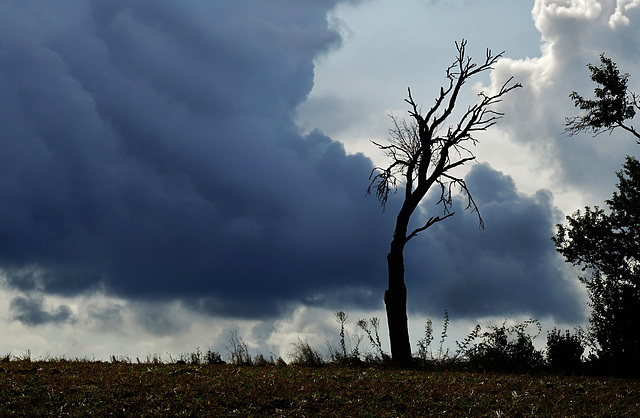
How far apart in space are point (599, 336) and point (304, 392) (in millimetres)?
12920

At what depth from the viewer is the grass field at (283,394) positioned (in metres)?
9.20

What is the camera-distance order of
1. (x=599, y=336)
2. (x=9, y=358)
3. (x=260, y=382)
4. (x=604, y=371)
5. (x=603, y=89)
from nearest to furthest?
(x=260, y=382)
(x=9, y=358)
(x=604, y=371)
(x=599, y=336)
(x=603, y=89)

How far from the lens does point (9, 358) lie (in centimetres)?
1489

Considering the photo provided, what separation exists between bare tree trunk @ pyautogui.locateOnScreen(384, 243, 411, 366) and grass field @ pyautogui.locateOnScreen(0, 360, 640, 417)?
16.3 ft

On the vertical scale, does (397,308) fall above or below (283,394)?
above

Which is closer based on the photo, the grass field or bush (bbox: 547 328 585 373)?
the grass field

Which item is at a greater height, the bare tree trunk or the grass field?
→ the bare tree trunk

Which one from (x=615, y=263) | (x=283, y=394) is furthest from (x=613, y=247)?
(x=283, y=394)

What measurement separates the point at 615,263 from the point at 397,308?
30.6 ft

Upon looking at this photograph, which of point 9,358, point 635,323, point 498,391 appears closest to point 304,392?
point 498,391

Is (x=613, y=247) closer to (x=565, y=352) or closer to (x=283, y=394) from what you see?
(x=565, y=352)

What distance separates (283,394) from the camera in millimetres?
10062

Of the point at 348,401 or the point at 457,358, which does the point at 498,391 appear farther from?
the point at 457,358

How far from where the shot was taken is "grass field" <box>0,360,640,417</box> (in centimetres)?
920
